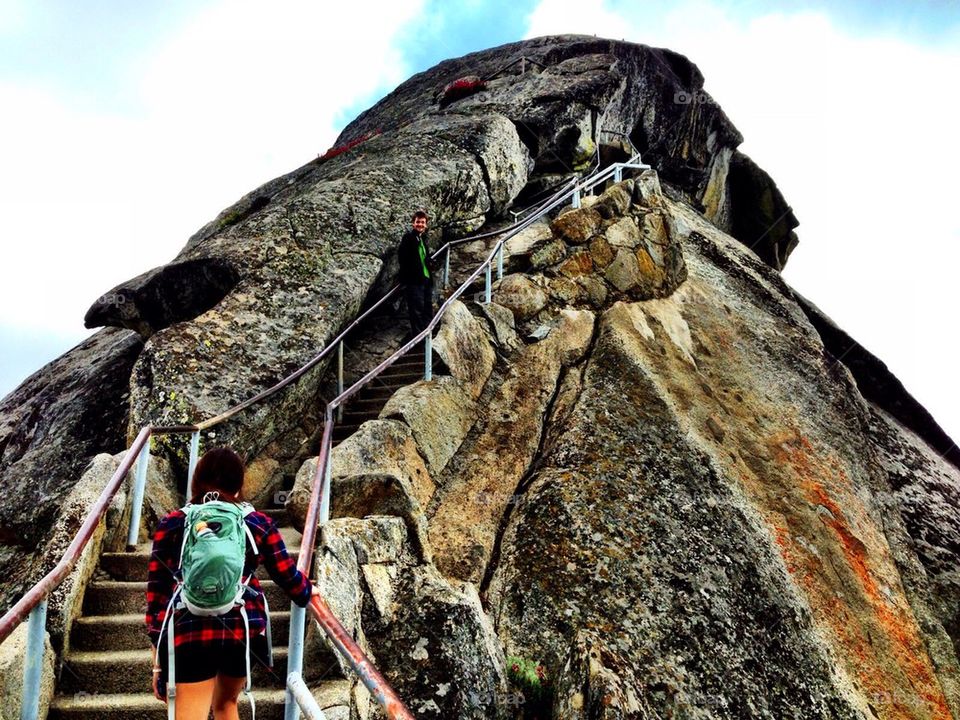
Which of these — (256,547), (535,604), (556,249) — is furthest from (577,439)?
(256,547)

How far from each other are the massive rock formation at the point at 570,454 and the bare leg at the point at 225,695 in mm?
2105

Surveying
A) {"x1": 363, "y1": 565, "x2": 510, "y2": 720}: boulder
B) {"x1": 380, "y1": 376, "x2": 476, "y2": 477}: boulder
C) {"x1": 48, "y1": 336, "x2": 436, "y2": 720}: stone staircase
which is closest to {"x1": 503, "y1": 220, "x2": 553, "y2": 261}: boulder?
{"x1": 380, "y1": 376, "x2": 476, "y2": 477}: boulder

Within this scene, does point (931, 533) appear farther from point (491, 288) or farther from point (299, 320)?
point (299, 320)

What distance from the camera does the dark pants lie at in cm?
1155

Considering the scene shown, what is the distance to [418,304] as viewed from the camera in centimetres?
1158

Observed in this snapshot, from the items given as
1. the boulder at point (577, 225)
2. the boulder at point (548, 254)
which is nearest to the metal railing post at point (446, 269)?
the boulder at point (548, 254)

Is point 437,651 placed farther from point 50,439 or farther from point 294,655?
point 50,439

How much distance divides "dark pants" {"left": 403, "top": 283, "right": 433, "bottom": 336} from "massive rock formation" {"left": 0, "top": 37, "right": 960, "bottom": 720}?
0.82 metres

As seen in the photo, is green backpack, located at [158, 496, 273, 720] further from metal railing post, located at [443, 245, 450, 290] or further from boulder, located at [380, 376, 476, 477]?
metal railing post, located at [443, 245, 450, 290]

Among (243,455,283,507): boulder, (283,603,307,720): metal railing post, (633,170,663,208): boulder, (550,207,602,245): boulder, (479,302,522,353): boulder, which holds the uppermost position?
(633,170,663,208): boulder

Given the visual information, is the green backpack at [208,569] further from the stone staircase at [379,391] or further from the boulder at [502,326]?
the boulder at [502,326]

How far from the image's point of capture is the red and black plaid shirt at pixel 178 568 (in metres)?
3.48

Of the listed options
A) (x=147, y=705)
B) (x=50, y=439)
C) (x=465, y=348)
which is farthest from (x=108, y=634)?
(x=465, y=348)

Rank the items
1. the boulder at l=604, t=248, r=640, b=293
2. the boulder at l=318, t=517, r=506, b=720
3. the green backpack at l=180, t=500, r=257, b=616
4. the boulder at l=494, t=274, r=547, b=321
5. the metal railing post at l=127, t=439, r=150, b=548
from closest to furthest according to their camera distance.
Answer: the green backpack at l=180, t=500, r=257, b=616 < the boulder at l=318, t=517, r=506, b=720 < the metal railing post at l=127, t=439, r=150, b=548 < the boulder at l=494, t=274, r=547, b=321 < the boulder at l=604, t=248, r=640, b=293
